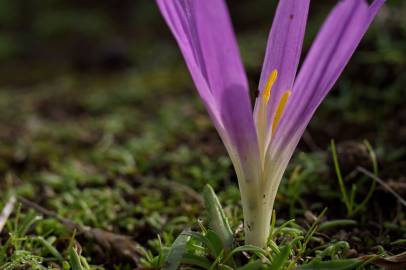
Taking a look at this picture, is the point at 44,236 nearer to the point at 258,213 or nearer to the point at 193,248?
the point at 193,248

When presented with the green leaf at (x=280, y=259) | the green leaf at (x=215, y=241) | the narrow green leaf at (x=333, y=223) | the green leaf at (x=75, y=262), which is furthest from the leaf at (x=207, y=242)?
the narrow green leaf at (x=333, y=223)

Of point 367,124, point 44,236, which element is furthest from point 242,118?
point 367,124

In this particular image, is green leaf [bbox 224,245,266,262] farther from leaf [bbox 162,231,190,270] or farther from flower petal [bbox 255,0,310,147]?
flower petal [bbox 255,0,310,147]

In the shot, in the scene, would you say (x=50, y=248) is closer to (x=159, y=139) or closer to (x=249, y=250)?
(x=249, y=250)

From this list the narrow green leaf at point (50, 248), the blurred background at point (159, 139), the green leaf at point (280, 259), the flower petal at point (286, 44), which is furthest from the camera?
the blurred background at point (159, 139)

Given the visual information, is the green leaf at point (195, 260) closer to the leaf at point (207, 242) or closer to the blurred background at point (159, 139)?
the leaf at point (207, 242)
